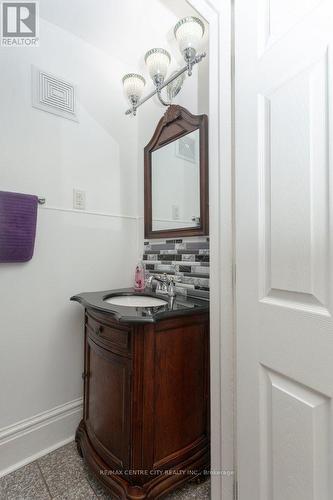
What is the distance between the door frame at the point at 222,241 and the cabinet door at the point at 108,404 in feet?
1.13

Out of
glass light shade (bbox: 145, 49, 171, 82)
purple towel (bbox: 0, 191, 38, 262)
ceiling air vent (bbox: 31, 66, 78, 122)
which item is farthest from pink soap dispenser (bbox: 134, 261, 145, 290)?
glass light shade (bbox: 145, 49, 171, 82)

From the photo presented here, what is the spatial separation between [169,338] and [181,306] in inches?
5.9

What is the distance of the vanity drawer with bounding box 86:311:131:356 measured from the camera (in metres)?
0.98

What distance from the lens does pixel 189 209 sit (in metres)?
1.42

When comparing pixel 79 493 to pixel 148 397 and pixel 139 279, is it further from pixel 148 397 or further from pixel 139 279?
pixel 139 279

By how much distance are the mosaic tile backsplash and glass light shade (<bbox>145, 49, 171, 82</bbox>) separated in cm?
91

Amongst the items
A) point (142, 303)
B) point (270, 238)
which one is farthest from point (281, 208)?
point (142, 303)

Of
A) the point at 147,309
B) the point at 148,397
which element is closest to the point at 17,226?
the point at 147,309

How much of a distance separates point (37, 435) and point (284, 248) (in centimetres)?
155

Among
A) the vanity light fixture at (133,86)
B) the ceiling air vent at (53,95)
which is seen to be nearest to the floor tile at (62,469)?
the ceiling air vent at (53,95)

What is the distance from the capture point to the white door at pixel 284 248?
567 millimetres

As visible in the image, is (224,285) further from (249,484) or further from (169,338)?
(249,484)

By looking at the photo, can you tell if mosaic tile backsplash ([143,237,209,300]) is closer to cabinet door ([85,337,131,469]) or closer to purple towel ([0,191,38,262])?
cabinet door ([85,337,131,469])

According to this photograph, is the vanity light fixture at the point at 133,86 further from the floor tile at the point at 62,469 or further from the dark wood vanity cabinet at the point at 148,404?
the floor tile at the point at 62,469
